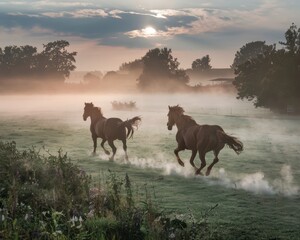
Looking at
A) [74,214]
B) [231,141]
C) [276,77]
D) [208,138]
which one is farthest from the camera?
[276,77]

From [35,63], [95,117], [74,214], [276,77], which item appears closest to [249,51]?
[35,63]

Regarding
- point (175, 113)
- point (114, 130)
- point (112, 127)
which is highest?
point (175, 113)

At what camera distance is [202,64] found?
7534 inches

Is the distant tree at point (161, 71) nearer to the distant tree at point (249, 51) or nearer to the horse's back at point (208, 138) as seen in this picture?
the distant tree at point (249, 51)

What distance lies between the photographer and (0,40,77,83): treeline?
11762 centimetres

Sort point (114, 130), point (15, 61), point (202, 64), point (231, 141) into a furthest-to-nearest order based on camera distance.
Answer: point (202, 64), point (15, 61), point (114, 130), point (231, 141)

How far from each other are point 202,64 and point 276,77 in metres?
139

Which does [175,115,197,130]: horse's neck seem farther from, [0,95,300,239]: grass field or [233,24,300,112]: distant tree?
[233,24,300,112]: distant tree

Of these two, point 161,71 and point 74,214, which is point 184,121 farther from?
point 161,71

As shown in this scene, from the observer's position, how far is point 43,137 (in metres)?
31.0

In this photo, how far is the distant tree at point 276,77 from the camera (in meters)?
52.8

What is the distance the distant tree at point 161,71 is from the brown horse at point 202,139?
107057 millimetres

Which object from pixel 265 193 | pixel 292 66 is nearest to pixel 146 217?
pixel 265 193

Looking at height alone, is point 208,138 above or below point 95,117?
below
